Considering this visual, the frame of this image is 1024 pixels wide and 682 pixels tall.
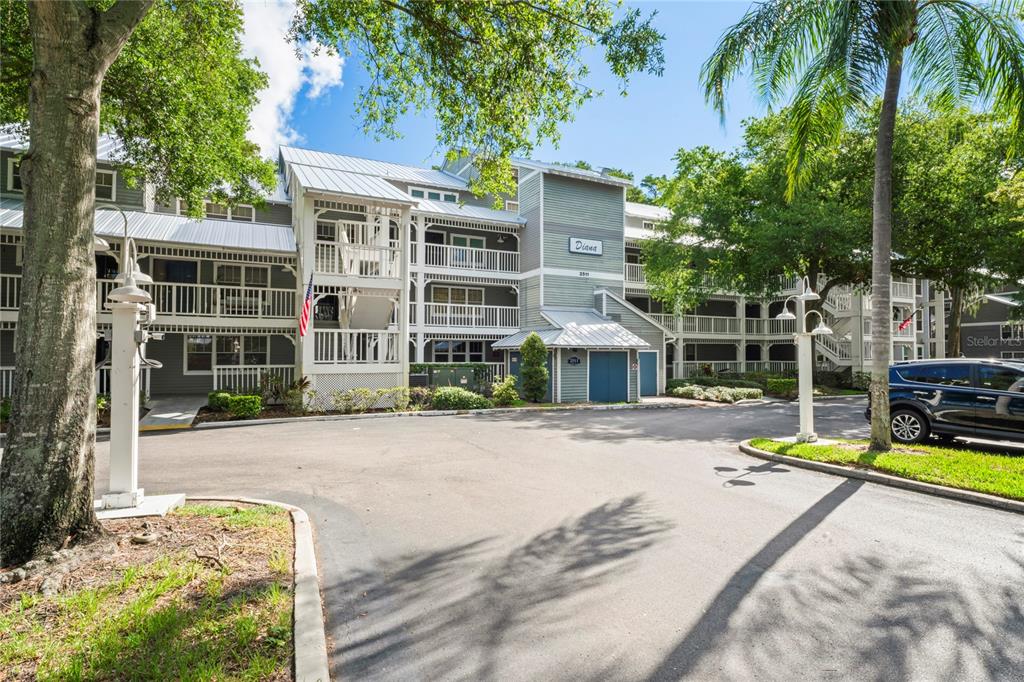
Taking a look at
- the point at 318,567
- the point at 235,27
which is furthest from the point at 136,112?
the point at 318,567

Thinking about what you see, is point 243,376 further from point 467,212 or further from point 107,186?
point 467,212

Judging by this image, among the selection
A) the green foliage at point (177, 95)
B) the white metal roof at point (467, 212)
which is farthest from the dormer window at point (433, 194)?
the green foliage at point (177, 95)

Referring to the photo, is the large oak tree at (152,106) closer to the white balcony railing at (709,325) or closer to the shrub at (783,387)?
the shrub at (783,387)

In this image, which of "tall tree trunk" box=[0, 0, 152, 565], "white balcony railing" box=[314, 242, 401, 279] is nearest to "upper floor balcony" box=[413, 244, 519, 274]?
"white balcony railing" box=[314, 242, 401, 279]

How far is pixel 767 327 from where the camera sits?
30438 millimetres

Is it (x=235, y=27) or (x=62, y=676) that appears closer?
(x=62, y=676)

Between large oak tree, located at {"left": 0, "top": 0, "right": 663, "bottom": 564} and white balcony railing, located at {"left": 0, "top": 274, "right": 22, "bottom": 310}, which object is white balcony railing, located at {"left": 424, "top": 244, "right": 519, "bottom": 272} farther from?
white balcony railing, located at {"left": 0, "top": 274, "right": 22, "bottom": 310}

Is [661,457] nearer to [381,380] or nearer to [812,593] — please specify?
[812,593]

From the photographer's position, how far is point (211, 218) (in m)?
21.5

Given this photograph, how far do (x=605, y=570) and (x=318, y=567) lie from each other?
2610 millimetres

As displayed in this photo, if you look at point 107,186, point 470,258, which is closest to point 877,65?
point 470,258

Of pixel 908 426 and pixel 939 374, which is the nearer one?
pixel 939 374

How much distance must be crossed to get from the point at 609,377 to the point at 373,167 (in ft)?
54.0

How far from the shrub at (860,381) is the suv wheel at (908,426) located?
17.9 m
